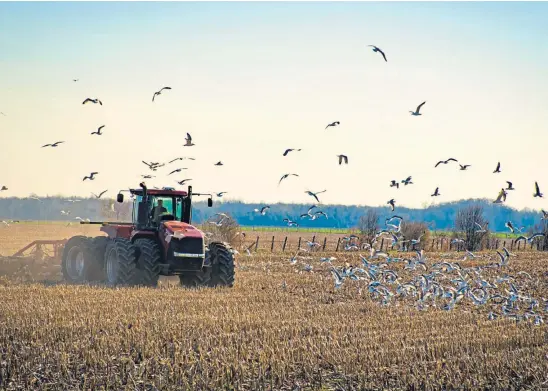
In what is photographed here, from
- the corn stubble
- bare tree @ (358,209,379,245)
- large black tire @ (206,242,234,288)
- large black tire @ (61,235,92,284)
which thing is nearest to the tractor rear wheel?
large black tire @ (61,235,92,284)

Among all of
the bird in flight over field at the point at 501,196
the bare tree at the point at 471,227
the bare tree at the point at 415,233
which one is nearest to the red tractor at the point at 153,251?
the bird in flight over field at the point at 501,196

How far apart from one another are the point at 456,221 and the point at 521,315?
38.8m

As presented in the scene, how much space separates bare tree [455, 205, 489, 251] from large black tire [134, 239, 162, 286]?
1440 inches

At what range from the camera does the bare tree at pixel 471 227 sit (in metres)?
53.3

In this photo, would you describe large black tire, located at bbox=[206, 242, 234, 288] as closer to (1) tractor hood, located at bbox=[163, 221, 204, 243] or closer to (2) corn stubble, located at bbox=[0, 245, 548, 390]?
(1) tractor hood, located at bbox=[163, 221, 204, 243]

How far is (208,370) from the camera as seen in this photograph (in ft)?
35.6

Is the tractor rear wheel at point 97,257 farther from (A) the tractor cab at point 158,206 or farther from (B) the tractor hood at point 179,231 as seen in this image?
(B) the tractor hood at point 179,231

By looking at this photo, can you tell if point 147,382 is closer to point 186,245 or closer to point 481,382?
point 481,382

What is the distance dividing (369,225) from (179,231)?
3154 cm

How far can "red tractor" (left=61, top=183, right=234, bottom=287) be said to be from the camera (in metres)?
19.5

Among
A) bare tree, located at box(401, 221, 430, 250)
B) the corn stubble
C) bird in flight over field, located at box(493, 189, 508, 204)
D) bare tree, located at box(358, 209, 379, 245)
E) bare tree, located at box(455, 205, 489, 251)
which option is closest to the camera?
the corn stubble

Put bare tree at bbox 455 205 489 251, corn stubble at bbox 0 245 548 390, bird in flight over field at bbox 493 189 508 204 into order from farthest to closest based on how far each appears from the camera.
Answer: bare tree at bbox 455 205 489 251, bird in flight over field at bbox 493 189 508 204, corn stubble at bbox 0 245 548 390

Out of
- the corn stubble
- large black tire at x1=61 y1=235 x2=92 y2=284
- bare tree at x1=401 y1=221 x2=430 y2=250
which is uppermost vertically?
bare tree at x1=401 y1=221 x2=430 y2=250

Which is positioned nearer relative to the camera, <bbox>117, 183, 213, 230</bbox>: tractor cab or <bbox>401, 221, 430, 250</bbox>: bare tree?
<bbox>117, 183, 213, 230</bbox>: tractor cab
